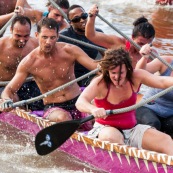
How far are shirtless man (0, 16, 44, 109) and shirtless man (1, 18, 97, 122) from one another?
0.50 meters

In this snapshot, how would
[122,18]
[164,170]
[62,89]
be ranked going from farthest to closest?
[122,18] → [62,89] → [164,170]

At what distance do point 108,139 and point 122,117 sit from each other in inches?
8.9

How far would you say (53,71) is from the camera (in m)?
5.71

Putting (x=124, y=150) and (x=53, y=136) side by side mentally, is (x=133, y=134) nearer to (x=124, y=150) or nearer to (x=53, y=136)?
(x=124, y=150)

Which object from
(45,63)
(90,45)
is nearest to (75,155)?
(45,63)

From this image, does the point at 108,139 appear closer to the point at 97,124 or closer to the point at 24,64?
the point at 97,124

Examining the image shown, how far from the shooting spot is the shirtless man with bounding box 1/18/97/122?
5.58 m

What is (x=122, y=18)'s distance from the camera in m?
14.6


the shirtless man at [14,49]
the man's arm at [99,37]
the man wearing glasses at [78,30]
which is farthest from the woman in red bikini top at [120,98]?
the man wearing glasses at [78,30]

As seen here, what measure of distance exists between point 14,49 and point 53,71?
84 cm

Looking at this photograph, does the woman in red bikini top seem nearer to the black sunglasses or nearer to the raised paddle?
the raised paddle

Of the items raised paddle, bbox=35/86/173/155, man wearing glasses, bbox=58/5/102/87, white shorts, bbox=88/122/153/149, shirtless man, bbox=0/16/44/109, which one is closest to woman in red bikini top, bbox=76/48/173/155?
white shorts, bbox=88/122/153/149

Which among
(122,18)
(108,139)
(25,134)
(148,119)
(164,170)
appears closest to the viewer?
(164,170)

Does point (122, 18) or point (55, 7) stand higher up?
point (55, 7)
